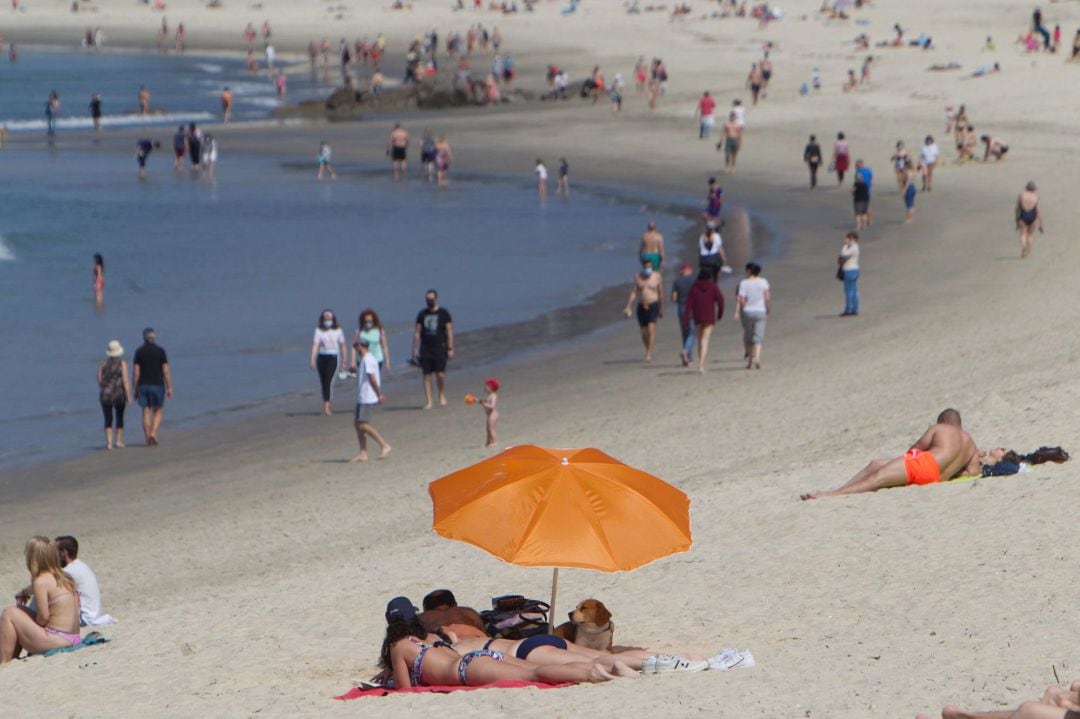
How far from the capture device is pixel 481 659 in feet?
27.2

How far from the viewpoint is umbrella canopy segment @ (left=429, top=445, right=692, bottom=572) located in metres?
8.13

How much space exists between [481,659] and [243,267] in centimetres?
2061

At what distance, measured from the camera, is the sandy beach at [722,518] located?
8.25 meters

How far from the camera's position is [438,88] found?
53438 millimetres

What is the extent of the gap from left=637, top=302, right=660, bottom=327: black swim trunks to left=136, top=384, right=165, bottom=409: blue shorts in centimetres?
598

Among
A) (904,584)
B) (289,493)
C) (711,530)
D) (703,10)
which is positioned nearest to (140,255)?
(289,493)

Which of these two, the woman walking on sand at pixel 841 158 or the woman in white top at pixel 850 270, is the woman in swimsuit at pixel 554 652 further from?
the woman walking on sand at pixel 841 158

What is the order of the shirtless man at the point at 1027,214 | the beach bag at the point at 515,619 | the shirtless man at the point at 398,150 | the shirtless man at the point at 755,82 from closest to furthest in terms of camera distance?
1. the beach bag at the point at 515,619
2. the shirtless man at the point at 1027,214
3. the shirtless man at the point at 398,150
4. the shirtless man at the point at 755,82

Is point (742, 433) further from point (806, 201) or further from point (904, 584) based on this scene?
point (806, 201)

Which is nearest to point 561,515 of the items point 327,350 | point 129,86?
point 327,350

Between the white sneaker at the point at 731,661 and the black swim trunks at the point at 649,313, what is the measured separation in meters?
11.3

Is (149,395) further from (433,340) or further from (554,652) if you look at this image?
(554,652)

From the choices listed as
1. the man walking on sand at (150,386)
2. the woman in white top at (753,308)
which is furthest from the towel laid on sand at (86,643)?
the woman in white top at (753,308)

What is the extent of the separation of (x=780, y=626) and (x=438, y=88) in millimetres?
45963
